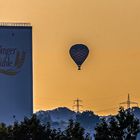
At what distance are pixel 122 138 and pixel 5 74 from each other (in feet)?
366

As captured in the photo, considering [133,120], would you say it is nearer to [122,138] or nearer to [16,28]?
[122,138]

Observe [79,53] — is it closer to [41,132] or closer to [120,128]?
[41,132]

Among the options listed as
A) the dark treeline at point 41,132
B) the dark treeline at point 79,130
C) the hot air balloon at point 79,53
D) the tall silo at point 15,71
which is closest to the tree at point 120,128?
the dark treeline at point 79,130

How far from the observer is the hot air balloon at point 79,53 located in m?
129

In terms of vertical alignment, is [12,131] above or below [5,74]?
below

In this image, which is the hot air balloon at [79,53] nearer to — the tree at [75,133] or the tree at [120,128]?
the tree at [75,133]

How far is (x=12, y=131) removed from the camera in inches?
3654

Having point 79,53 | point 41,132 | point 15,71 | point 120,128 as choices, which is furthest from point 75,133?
point 15,71

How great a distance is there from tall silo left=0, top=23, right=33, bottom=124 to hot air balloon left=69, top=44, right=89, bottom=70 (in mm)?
53197

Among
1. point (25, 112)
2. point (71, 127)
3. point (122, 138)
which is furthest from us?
point (25, 112)

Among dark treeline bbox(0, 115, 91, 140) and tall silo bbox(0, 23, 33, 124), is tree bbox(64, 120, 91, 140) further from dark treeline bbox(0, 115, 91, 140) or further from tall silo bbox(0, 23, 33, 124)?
tall silo bbox(0, 23, 33, 124)

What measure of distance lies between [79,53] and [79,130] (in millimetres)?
42719

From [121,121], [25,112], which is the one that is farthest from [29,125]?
[25,112]

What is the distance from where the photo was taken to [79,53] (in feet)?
Answer: 427
